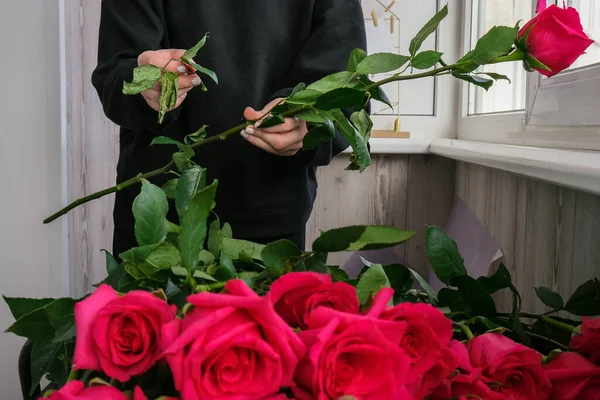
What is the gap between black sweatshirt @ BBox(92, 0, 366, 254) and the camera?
84cm

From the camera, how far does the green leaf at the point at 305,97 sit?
415 mm

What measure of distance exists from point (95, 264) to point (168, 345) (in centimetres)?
159

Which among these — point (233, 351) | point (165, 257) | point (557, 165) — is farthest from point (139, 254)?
point (557, 165)

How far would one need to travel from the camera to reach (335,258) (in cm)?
157

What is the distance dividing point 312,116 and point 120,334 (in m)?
0.21

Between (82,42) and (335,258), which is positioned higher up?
Result: (82,42)

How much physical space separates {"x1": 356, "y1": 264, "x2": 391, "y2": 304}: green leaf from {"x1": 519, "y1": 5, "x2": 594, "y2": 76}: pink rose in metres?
0.18

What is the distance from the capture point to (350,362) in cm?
25

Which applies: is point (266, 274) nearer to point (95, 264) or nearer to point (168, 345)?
point (168, 345)

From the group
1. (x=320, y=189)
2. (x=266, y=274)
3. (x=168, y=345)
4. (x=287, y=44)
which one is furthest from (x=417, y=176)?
(x=168, y=345)

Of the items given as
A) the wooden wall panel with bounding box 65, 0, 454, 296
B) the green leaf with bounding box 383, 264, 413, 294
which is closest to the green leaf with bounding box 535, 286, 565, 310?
the green leaf with bounding box 383, 264, 413, 294

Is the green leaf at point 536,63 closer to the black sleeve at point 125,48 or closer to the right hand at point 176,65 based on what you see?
the right hand at point 176,65

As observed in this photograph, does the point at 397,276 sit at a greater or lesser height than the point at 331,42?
lesser

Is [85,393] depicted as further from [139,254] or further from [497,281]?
[497,281]
